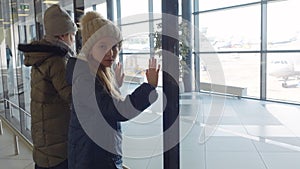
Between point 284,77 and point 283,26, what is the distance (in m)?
1.04

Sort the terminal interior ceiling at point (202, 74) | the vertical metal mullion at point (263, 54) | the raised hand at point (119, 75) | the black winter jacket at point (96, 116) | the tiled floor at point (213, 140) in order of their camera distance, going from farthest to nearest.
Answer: the vertical metal mullion at point (263, 54) < the tiled floor at point (213, 140) < the terminal interior ceiling at point (202, 74) < the raised hand at point (119, 75) < the black winter jacket at point (96, 116)

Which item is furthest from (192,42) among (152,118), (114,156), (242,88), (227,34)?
(242,88)

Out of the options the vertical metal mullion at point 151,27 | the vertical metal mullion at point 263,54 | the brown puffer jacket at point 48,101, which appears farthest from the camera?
the vertical metal mullion at point 263,54

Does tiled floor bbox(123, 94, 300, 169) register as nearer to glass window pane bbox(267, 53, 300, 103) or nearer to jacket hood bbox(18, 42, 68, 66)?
glass window pane bbox(267, 53, 300, 103)

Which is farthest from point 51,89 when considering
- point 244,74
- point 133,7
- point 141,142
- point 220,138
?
point 244,74

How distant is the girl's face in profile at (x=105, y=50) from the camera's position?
1.51m

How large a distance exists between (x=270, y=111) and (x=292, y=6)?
208 cm

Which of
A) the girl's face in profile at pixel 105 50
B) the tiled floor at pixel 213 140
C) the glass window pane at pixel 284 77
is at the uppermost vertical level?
the girl's face in profile at pixel 105 50

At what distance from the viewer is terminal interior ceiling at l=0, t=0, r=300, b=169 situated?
2.31 m

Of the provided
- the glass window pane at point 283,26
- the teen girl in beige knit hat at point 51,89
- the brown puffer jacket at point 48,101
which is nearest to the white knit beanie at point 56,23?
the teen girl in beige knit hat at point 51,89

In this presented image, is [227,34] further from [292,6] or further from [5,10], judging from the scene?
[5,10]

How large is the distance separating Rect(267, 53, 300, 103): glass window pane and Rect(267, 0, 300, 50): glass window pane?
0.21 m

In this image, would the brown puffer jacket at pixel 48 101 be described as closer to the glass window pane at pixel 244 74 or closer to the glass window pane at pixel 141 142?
the glass window pane at pixel 141 142

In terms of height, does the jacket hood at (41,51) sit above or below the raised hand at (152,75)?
above
